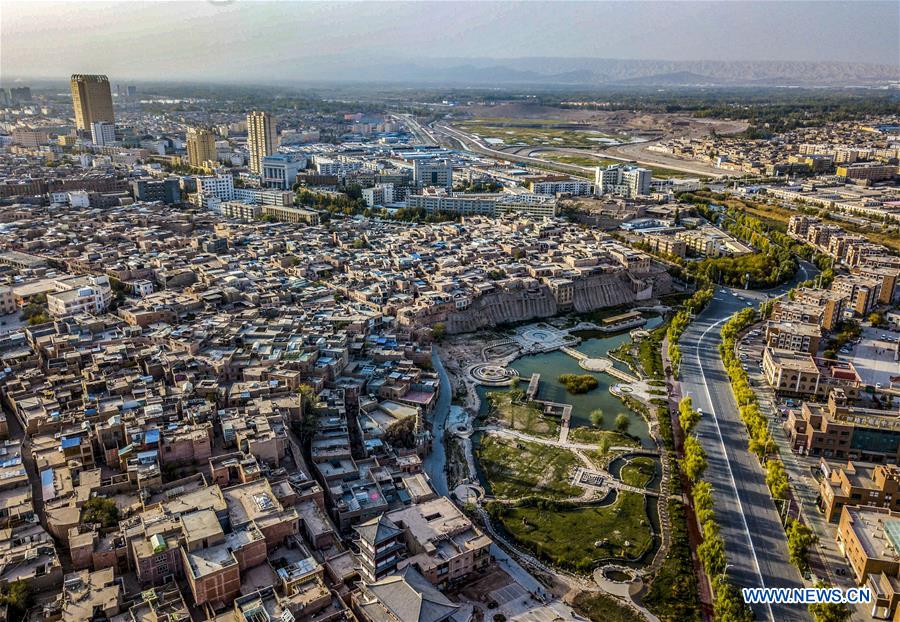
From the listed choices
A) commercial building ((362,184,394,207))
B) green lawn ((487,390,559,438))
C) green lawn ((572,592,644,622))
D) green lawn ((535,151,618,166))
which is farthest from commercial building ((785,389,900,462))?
green lawn ((535,151,618,166))

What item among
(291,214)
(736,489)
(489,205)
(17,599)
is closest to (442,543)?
(17,599)

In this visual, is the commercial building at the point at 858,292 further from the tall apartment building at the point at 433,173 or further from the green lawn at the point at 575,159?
the green lawn at the point at 575,159

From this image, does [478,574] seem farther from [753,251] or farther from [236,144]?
[236,144]

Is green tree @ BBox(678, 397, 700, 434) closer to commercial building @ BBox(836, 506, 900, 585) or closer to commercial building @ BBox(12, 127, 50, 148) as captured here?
commercial building @ BBox(836, 506, 900, 585)

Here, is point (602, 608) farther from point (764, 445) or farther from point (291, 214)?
point (291, 214)

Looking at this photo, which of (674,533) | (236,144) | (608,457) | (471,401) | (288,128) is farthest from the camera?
(288,128)

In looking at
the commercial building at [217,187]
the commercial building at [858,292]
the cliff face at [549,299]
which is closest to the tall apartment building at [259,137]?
the commercial building at [217,187]

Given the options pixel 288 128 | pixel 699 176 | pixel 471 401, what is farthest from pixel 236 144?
pixel 471 401
